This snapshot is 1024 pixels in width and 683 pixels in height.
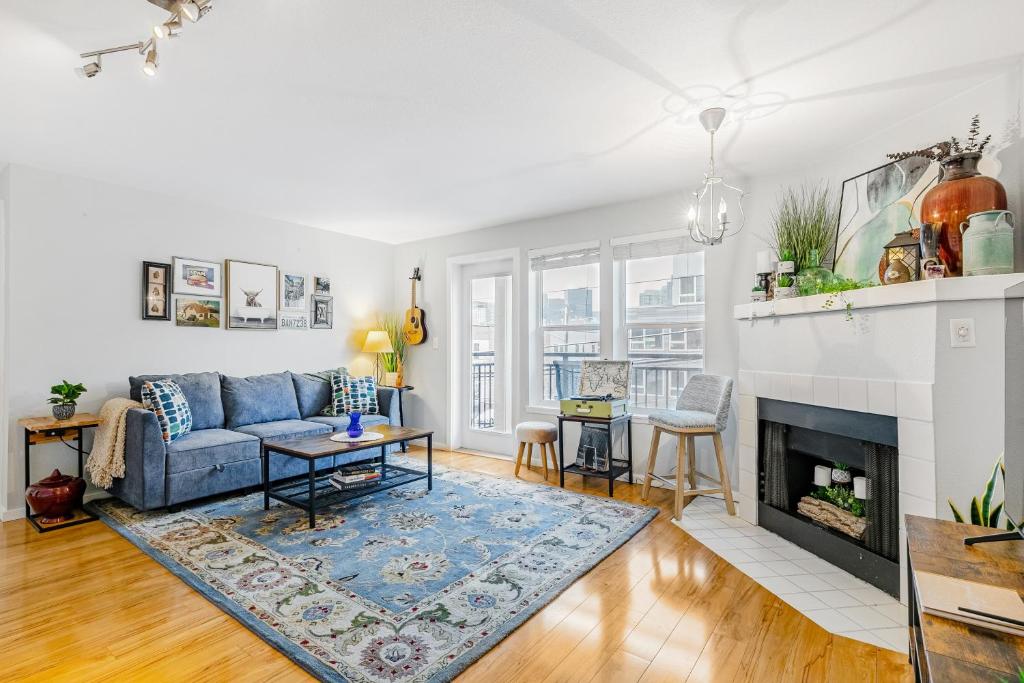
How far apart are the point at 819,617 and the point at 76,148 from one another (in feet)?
15.6

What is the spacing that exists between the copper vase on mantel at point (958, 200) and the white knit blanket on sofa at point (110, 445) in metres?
4.69

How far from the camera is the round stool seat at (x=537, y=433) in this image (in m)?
4.12

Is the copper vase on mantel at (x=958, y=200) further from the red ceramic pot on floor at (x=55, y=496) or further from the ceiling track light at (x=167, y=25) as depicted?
the red ceramic pot on floor at (x=55, y=496)

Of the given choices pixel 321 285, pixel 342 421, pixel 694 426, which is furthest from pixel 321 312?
pixel 694 426

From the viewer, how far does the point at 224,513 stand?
10.9 ft

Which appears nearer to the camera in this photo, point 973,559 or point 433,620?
point 973,559

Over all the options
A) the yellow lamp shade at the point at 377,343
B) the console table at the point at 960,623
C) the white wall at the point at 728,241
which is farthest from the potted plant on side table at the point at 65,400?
the console table at the point at 960,623

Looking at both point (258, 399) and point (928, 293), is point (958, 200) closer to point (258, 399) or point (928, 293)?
point (928, 293)

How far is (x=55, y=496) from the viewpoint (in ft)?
10.3

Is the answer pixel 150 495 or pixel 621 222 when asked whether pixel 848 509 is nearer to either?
pixel 621 222

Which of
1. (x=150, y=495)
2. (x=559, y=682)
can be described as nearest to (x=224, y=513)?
(x=150, y=495)

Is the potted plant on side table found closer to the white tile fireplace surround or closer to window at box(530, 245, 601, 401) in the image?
window at box(530, 245, 601, 401)

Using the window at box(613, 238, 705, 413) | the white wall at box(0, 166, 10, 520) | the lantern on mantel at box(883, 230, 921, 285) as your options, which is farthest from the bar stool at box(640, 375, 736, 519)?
the white wall at box(0, 166, 10, 520)

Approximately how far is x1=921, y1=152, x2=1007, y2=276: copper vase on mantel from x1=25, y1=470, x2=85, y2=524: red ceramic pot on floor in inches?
198
